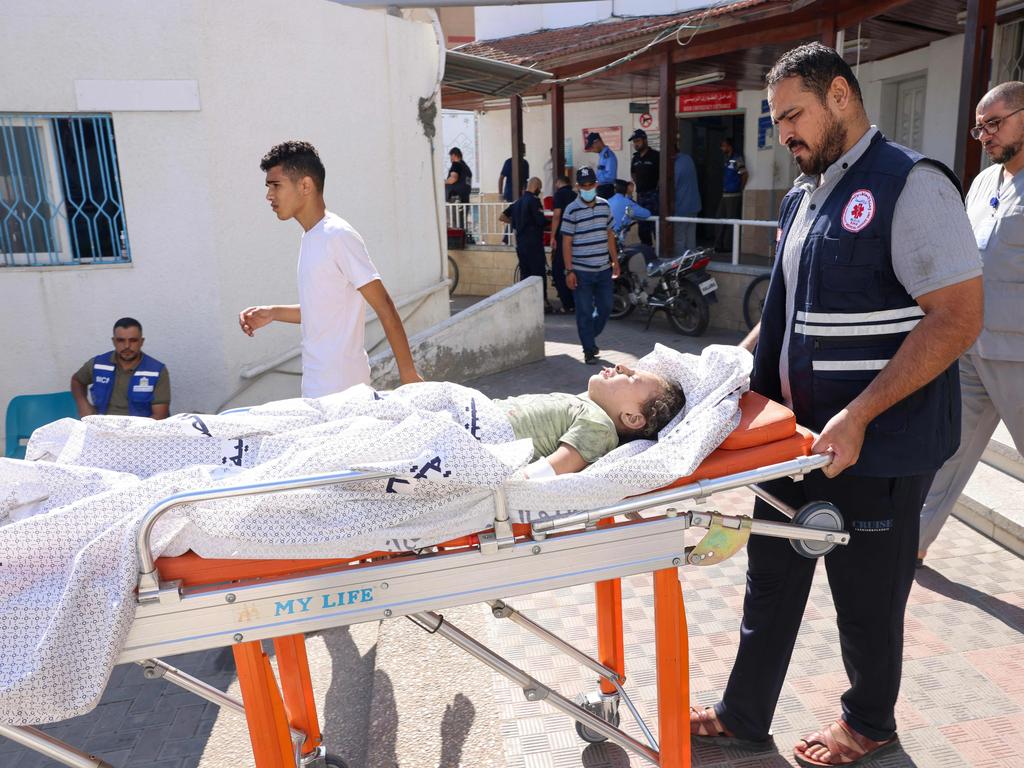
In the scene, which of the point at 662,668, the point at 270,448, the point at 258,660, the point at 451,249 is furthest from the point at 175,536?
the point at 451,249

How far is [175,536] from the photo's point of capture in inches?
74.4

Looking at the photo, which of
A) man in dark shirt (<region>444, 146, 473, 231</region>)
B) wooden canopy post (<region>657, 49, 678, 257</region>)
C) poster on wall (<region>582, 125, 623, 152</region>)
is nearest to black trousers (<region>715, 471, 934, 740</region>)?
wooden canopy post (<region>657, 49, 678, 257</region>)

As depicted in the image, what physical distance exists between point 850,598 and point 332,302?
231 cm

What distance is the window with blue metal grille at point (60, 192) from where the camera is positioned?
5.92m

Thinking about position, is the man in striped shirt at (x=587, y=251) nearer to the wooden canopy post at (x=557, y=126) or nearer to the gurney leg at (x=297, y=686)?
the wooden canopy post at (x=557, y=126)

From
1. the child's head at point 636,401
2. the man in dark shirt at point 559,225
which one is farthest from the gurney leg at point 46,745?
the man in dark shirt at point 559,225

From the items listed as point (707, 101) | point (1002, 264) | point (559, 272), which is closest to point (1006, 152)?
point (1002, 264)

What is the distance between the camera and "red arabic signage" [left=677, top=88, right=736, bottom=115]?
1463cm

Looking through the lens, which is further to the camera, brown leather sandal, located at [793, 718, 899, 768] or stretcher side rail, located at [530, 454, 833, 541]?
brown leather sandal, located at [793, 718, 899, 768]

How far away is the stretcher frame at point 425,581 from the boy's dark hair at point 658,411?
1.29 ft

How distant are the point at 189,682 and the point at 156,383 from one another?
3.60 metres

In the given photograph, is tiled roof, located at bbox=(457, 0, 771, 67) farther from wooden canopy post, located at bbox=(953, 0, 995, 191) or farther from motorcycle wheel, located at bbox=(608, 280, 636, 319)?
motorcycle wheel, located at bbox=(608, 280, 636, 319)

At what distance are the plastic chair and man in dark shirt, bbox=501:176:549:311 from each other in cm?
641

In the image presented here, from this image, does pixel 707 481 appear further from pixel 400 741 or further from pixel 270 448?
pixel 400 741
